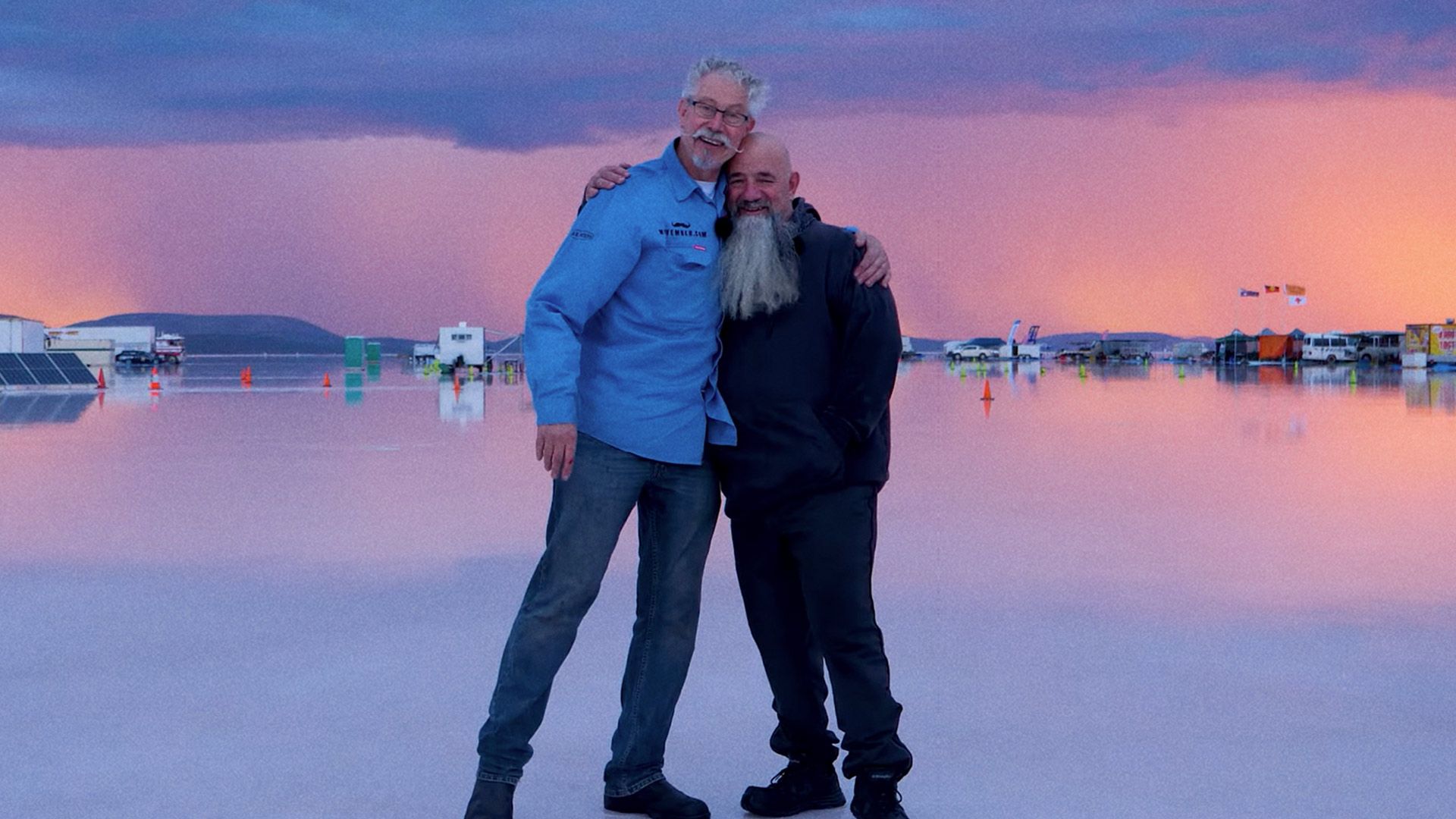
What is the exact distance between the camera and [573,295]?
3627 mm

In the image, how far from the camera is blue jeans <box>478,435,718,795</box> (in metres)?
3.71

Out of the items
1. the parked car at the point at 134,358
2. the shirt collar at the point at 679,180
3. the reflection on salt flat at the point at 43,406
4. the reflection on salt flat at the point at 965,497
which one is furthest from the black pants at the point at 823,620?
the parked car at the point at 134,358

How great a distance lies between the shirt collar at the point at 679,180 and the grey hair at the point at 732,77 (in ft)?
0.52

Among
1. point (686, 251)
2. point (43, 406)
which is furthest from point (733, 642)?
point (43, 406)

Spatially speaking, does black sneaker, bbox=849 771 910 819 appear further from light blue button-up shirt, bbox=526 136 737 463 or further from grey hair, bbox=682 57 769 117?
grey hair, bbox=682 57 769 117

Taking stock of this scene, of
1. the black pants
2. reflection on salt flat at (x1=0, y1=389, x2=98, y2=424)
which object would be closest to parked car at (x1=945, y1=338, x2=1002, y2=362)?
reflection on salt flat at (x1=0, y1=389, x2=98, y2=424)

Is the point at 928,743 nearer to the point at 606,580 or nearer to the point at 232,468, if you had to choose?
the point at 606,580

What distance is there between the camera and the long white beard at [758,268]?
3.62m

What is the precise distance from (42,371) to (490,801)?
37249mm

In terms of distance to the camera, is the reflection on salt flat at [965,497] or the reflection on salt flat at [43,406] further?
the reflection on salt flat at [43,406]

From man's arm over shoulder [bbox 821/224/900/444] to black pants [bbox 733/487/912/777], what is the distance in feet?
0.70

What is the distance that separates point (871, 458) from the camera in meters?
3.79

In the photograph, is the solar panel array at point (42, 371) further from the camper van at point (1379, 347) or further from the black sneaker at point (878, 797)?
the camper van at point (1379, 347)

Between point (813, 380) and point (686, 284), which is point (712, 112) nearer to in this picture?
point (686, 284)
